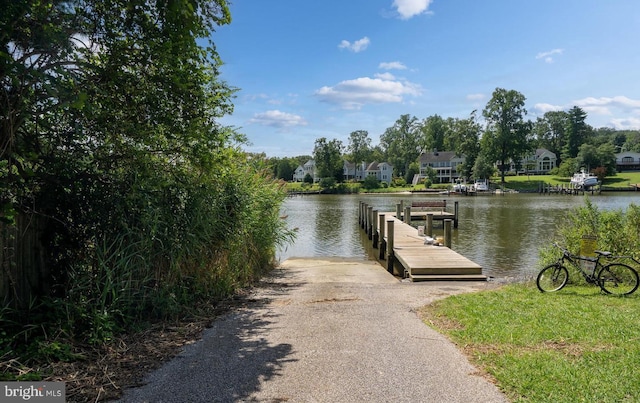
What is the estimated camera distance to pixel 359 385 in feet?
11.5

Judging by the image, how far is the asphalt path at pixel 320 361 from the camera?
3.34 meters

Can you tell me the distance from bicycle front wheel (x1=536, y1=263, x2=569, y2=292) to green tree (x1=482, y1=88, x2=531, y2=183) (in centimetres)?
7260

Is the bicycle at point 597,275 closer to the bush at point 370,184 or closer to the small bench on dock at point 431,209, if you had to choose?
the small bench on dock at point 431,209

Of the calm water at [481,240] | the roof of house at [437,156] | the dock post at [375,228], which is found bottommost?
the calm water at [481,240]

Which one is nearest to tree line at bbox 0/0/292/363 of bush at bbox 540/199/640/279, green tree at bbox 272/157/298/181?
bush at bbox 540/199/640/279

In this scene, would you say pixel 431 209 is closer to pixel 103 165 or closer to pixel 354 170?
pixel 103 165

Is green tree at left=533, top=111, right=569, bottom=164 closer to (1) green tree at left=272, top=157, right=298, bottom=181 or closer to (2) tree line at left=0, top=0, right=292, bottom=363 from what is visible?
(1) green tree at left=272, top=157, right=298, bottom=181

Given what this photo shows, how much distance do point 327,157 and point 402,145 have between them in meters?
27.6

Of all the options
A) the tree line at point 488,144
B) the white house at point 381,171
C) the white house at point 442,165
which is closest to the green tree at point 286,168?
the tree line at point 488,144

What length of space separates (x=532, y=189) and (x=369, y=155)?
4275 centimetres

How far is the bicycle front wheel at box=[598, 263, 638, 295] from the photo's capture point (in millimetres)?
7203

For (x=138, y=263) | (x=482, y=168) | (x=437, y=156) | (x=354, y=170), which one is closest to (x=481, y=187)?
(x=482, y=168)

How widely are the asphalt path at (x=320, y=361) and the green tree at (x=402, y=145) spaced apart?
94.7 m

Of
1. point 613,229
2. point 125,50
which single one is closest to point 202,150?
point 125,50
